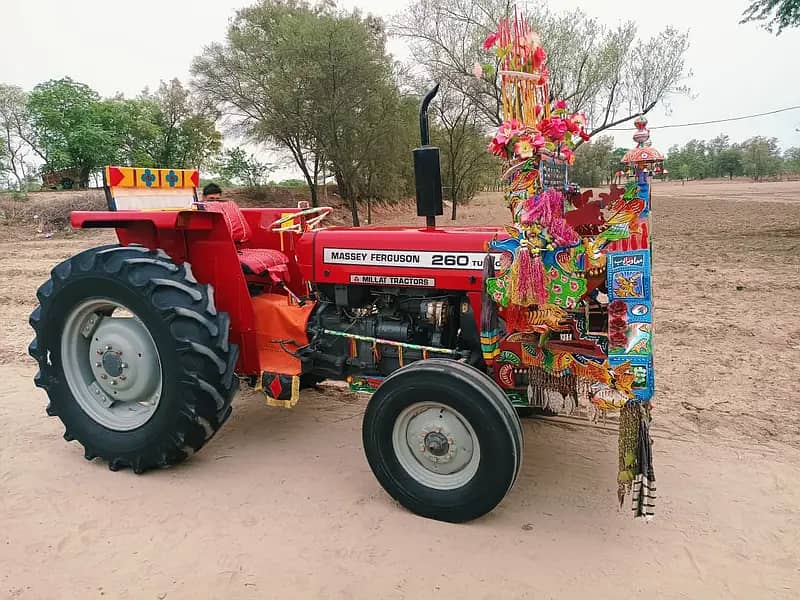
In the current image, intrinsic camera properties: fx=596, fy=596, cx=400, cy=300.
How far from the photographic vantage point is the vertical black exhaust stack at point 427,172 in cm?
314

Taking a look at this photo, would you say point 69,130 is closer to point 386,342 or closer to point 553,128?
point 386,342

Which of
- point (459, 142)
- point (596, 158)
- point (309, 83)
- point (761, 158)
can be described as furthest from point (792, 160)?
point (309, 83)

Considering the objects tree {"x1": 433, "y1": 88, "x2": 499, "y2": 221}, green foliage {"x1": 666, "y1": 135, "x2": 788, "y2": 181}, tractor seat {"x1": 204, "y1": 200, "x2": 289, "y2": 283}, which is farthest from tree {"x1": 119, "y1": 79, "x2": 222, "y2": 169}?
green foliage {"x1": 666, "y1": 135, "x2": 788, "y2": 181}

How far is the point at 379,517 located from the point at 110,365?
1906 millimetres

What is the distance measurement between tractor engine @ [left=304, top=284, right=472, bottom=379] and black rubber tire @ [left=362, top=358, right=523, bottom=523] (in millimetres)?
515

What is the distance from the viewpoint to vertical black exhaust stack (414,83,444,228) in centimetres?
314

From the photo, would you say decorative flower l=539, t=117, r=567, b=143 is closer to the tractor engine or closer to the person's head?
→ the tractor engine

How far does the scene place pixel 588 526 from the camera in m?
2.95

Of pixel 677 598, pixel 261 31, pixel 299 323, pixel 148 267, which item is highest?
pixel 261 31

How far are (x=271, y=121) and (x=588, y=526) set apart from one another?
18.9 meters

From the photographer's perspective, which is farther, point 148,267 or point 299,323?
point 299,323

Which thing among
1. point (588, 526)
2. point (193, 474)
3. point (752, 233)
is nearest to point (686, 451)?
point (588, 526)

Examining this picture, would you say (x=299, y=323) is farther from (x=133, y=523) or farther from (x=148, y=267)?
(x=133, y=523)

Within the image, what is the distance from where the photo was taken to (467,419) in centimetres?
286
